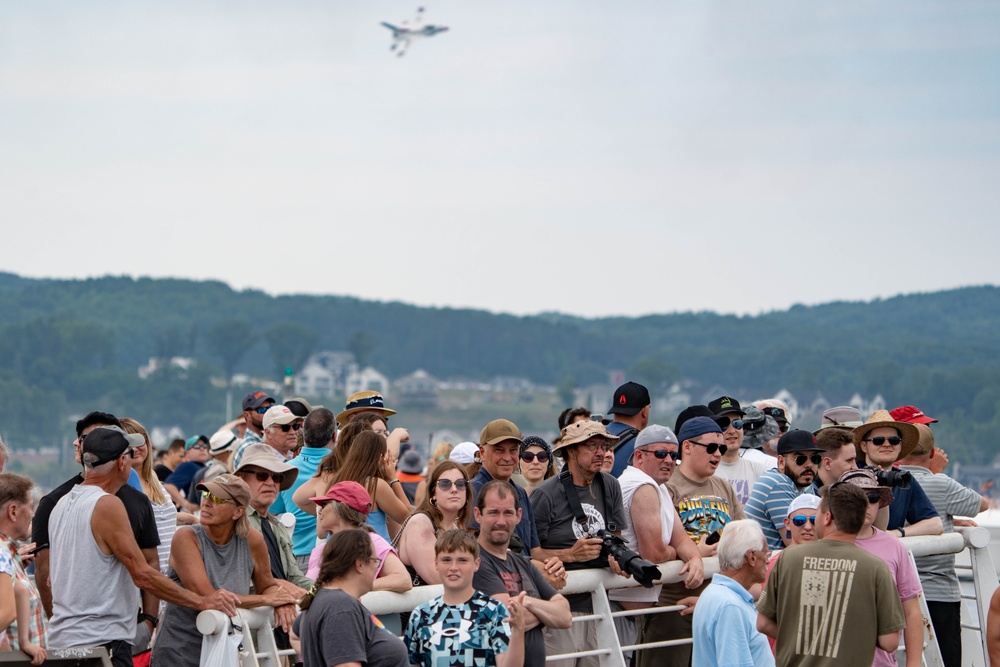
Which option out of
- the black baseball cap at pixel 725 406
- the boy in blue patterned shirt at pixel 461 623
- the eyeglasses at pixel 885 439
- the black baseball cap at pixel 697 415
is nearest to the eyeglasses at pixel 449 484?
the boy in blue patterned shirt at pixel 461 623

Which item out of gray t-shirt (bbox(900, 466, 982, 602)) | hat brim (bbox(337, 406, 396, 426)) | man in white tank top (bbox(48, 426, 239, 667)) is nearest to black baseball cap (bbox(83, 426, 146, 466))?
man in white tank top (bbox(48, 426, 239, 667))

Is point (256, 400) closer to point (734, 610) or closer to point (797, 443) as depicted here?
point (797, 443)

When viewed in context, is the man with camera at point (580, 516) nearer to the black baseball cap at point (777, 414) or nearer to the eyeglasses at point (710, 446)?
the eyeglasses at point (710, 446)

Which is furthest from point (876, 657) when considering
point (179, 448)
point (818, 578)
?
point (179, 448)

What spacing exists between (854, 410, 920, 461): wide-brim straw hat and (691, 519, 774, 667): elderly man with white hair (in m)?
2.24

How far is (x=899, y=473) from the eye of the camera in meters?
7.38

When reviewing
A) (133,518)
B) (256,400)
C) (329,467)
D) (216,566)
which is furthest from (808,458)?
(256,400)

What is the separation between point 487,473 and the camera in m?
7.13

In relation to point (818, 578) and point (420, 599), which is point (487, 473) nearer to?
point (420, 599)

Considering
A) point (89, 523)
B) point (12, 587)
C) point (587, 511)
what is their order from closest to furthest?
1. point (12, 587)
2. point (89, 523)
3. point (587, 511)

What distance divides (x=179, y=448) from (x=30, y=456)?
586 feet

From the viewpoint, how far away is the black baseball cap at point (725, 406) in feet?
27.8

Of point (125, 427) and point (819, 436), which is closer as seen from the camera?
point (125, 427)

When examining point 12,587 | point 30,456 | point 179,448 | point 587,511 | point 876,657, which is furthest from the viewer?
point 30,456
